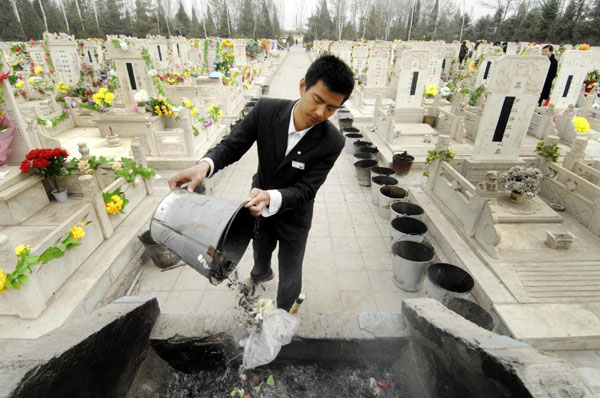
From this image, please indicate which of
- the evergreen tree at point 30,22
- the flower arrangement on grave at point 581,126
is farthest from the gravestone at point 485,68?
the evergreen tree at point 30,22

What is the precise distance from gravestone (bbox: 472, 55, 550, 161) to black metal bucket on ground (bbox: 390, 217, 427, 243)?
231 centimetres

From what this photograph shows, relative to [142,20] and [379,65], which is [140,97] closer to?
[379,65]

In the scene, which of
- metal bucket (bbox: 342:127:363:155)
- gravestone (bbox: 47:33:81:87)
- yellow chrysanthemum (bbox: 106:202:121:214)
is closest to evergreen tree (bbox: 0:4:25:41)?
gravestone (bbox: 47:33:81:87)

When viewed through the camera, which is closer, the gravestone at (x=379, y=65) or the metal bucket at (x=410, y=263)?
the metal bucket at (x=410, y=263)

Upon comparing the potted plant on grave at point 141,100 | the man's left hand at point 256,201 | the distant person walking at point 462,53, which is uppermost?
the distant person walking at point 462,53

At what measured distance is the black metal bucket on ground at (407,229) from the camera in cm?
426

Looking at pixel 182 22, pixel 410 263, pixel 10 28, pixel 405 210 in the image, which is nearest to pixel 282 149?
pixel 410 263

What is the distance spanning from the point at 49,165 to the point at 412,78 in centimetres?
948

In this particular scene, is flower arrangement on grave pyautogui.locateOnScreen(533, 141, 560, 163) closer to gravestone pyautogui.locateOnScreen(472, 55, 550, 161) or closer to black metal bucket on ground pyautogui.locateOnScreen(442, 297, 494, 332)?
gravestone pyautogui.locateOnScreen(472, 55, 550, 161)

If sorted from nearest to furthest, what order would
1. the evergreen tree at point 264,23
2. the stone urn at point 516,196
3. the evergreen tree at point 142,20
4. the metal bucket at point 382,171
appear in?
1. the stone urn at point 516,196
2. the metal bucket at point 382,171
3. the evergreen tree at point 142,20
4. the evergreen tree at point 264,23

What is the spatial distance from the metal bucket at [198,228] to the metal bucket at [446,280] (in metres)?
2.47

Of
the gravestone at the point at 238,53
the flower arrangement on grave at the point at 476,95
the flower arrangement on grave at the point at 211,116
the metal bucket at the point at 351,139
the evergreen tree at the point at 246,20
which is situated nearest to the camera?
the flower arrangement on grave at the point at 211,116

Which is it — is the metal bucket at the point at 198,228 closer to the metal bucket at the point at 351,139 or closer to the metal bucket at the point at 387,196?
the metal bucket at the point at 387,196

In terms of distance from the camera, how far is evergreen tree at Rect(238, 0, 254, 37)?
4612 cm
